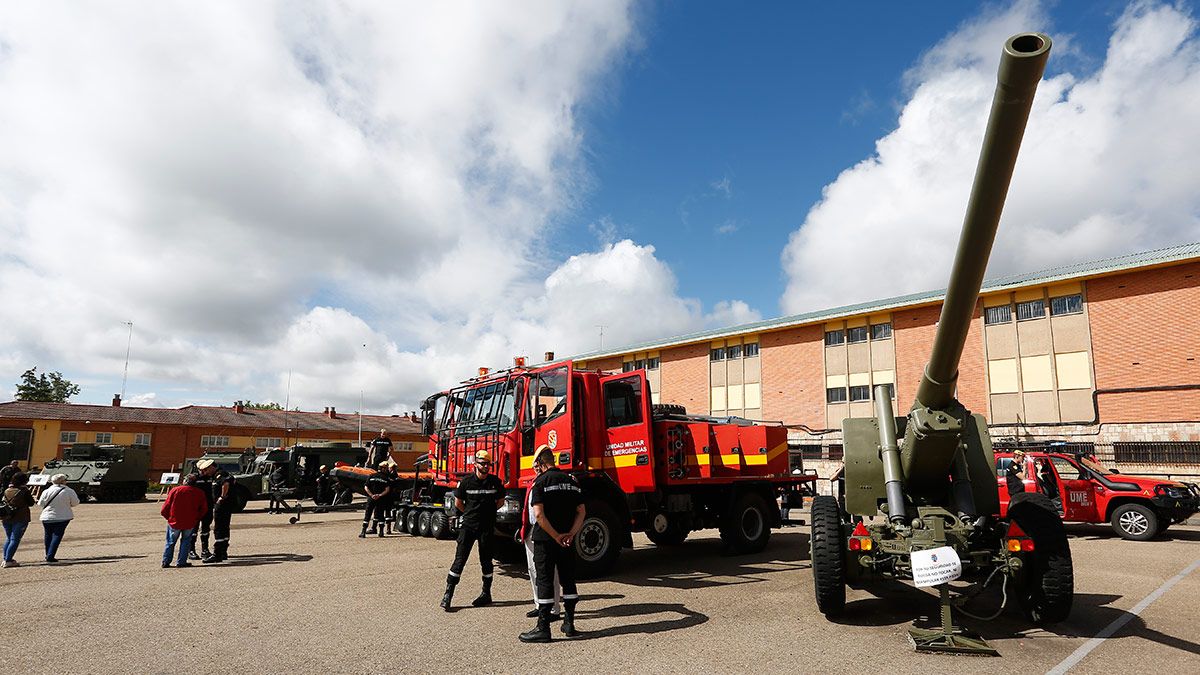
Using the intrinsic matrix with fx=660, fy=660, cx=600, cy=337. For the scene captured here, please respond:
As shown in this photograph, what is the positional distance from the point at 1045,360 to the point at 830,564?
23.4 metres

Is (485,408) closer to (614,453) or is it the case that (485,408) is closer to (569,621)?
(614,453)

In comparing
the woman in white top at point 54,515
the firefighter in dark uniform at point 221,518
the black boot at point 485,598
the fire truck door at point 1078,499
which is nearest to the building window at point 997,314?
the fire truck door at point 1078,499

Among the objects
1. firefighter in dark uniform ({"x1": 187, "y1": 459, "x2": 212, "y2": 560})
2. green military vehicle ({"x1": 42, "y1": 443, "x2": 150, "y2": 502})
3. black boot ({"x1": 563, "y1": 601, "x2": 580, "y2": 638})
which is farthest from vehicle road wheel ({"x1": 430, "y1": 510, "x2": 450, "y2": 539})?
green military vehicle ({"x1": 42, "y1": 443, "x2": 150, "y2": 502})

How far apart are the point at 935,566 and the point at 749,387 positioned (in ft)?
94.8

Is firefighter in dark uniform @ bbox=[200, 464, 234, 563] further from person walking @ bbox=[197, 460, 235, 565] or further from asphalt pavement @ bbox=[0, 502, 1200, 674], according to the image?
asphalt pavement @ bbox=[0, 502, 1200, 674]

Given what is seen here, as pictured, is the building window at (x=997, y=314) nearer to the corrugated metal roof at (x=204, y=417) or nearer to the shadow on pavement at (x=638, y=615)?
the shadow on pavement at (x=638, y=615)

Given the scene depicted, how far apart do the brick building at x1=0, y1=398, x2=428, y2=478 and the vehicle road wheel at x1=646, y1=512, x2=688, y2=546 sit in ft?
117

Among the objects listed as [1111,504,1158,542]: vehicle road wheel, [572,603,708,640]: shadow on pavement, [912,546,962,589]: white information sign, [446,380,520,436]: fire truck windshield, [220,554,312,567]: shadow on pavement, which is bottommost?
[220,554,312,567]: shadow on pavement

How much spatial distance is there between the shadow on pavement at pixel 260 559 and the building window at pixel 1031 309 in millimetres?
25937

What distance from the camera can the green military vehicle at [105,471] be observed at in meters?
23.0

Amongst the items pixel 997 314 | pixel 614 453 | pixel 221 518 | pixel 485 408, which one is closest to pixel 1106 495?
pixel 614 453

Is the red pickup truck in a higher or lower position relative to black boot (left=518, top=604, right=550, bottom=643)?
higher

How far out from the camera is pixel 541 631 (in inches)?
224

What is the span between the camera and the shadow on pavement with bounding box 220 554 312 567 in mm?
9930
